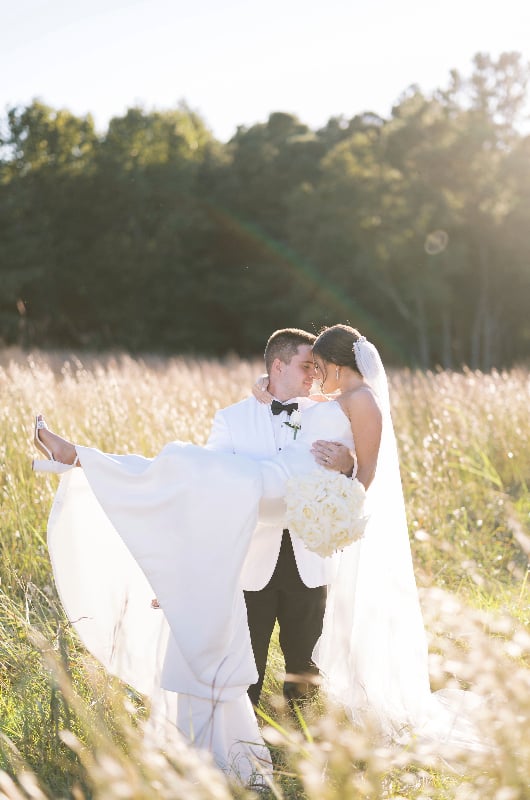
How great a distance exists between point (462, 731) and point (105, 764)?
110 inches

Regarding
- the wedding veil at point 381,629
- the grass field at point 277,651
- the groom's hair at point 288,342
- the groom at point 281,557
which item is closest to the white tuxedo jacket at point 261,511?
the groom at point 281,557

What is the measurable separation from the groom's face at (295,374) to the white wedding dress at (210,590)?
8.2 inches

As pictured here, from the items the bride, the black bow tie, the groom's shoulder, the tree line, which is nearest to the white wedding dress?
the bride

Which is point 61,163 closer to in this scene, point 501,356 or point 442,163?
point 442,163

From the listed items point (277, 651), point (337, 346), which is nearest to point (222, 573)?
point (337, 346)

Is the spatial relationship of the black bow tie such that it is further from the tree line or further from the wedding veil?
the tree line

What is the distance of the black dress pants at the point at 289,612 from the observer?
3.62m

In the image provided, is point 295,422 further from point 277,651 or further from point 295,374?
point 277,651

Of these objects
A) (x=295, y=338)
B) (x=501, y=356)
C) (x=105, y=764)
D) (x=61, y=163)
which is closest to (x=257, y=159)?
(x=61, y=163)

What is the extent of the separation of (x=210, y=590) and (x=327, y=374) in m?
1.09

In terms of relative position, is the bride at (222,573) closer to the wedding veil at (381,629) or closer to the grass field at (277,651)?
the wedding veil at (381,629)

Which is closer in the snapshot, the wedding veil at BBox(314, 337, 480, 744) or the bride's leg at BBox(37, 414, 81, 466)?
the bride's leg at BBox(37, 414, 81, 466)

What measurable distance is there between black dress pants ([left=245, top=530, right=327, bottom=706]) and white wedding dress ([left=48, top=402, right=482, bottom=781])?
0.32m

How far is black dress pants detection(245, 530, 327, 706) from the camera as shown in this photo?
3621 millimetres
